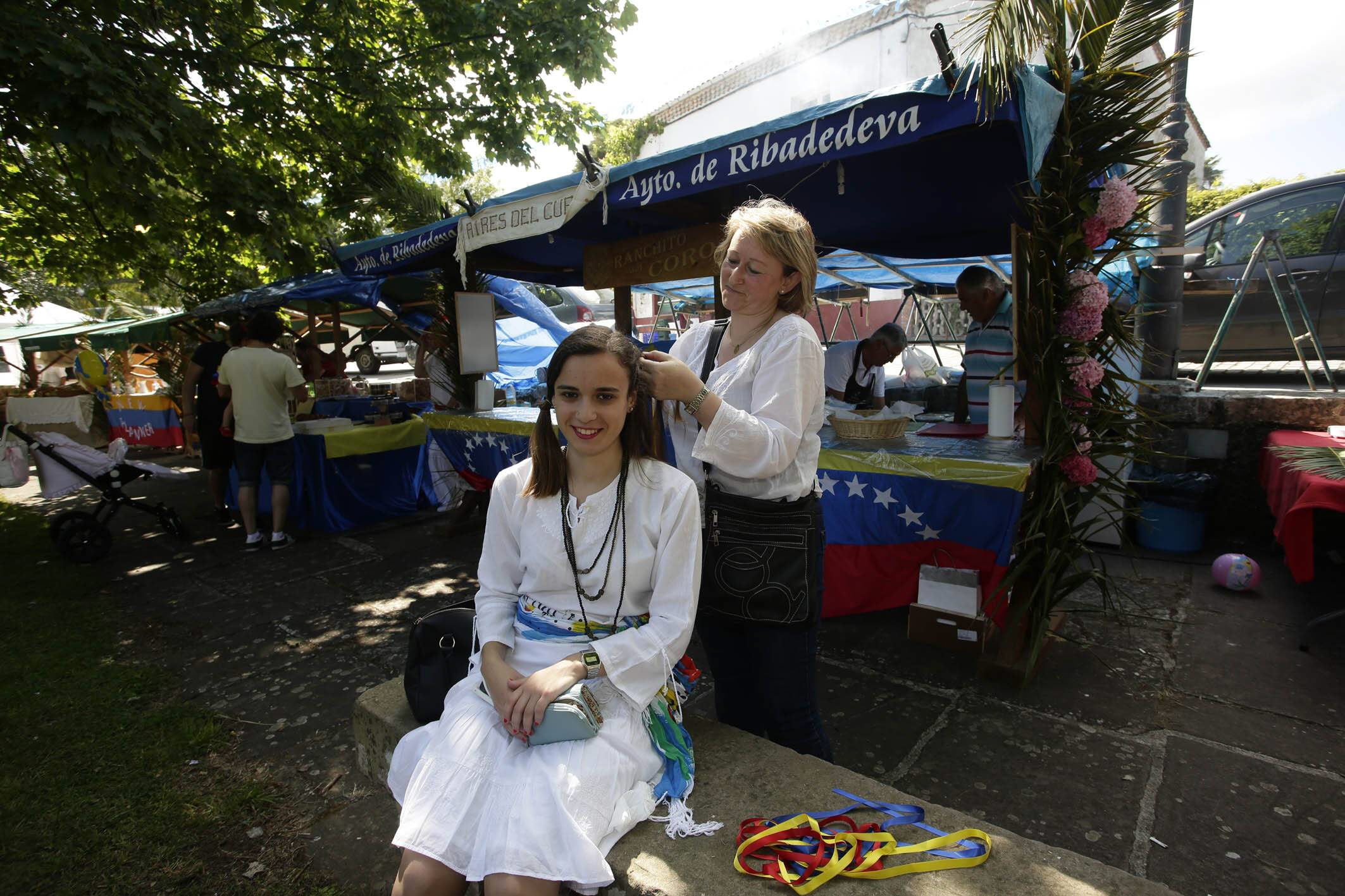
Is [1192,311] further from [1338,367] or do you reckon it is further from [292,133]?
[292,133]

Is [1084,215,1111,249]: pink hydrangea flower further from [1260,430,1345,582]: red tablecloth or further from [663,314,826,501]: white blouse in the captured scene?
[663,314,826,501]: white blouse

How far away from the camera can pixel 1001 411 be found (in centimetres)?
354

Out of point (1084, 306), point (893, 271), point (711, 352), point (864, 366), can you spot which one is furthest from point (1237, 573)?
point (893, 271)

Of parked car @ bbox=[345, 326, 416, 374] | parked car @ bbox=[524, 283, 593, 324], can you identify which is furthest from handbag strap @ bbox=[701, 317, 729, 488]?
parked car @ bbox=[524, 283, 593, 324]

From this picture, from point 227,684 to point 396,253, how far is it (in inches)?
156

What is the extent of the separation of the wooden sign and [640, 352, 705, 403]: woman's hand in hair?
3.05m

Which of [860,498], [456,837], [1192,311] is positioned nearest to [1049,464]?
[860,498]

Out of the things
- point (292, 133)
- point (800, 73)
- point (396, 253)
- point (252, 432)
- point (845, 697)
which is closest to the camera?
point (845, 697)

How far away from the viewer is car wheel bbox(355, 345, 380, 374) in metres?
14.8

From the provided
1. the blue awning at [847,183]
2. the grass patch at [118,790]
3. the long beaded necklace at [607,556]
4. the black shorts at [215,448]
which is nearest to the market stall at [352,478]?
the black shorts at [215,448]

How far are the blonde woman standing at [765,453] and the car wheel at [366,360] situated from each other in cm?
1445

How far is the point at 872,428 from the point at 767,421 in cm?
218

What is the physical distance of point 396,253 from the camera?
611 cm

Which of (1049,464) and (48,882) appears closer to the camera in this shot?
(48,882)
